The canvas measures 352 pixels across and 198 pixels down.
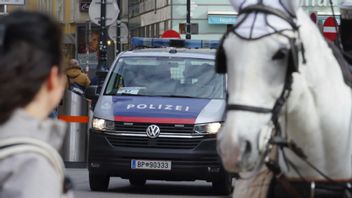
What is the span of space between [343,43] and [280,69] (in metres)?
2.06

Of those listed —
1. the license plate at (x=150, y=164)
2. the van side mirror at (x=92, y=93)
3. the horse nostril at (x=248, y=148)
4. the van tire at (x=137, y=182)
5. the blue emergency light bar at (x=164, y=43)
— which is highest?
the horse nostril at (x=248, y=148)

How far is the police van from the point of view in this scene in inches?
555

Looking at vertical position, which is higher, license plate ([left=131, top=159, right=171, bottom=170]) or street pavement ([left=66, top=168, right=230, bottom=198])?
license plate ([left=131, top=159, right=171, bottom=170])

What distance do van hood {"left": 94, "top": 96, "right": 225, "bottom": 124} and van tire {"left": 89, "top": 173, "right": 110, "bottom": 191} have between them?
0.87 m

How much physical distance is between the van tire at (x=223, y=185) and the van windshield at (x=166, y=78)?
3.91 feet

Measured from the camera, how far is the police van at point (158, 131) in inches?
555

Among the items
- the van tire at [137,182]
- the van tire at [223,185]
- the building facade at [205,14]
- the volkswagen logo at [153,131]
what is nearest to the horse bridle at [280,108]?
the volkswagen logo at [153,131]

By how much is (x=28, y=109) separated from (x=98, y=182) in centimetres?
1178

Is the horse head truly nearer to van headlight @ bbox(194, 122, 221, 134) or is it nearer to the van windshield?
van headlight @ bbox(194, 122, 221, 134)

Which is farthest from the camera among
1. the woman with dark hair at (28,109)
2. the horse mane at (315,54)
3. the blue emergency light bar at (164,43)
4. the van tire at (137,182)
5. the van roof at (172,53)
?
the blue emergency light bar at (164,43)

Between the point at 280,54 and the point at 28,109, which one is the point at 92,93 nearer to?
the point at 280,54

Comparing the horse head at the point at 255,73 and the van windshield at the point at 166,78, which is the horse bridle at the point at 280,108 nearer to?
the horse head at the point at 255,73

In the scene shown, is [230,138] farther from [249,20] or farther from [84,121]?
[84,121]

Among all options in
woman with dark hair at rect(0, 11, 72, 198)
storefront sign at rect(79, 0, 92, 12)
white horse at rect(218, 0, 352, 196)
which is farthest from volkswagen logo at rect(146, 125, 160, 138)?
storefront sign at rect(79, 0, 92, 12)
